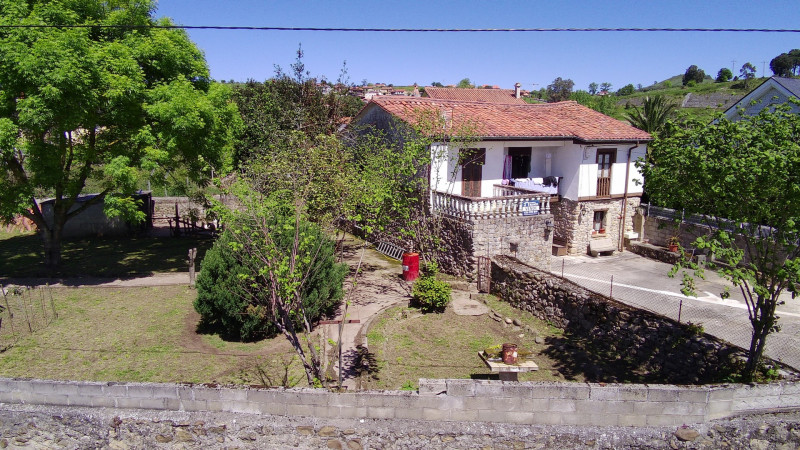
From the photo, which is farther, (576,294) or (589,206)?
(589,206)

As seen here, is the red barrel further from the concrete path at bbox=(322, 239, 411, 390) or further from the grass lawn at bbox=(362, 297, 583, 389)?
the grass lawn at bbox=(362, 297, 583, 389)

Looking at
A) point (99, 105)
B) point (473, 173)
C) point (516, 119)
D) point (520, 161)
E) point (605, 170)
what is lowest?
point (473, 173)

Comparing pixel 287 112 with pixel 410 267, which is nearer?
pixel 410 267

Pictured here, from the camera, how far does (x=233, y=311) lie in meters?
11.2

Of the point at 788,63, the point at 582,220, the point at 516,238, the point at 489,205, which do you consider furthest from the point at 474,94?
the point at 788,63

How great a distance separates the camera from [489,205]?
15.6 m

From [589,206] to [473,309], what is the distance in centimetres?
919

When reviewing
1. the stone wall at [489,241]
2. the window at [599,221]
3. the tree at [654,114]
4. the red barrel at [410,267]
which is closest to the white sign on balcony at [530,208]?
the stone wall at [489,241]

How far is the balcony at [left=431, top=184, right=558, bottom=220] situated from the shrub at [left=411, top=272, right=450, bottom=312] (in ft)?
9.51

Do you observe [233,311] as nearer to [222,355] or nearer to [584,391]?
[222,355]

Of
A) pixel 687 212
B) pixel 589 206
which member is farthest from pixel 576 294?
pixel 589 206

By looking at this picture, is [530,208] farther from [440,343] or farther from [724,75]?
[724,75]

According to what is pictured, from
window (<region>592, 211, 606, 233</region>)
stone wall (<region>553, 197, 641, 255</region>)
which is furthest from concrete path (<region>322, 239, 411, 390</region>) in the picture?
window (<region>592, 211, 606, 233</region>)

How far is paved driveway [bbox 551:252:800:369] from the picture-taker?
1148 cm
